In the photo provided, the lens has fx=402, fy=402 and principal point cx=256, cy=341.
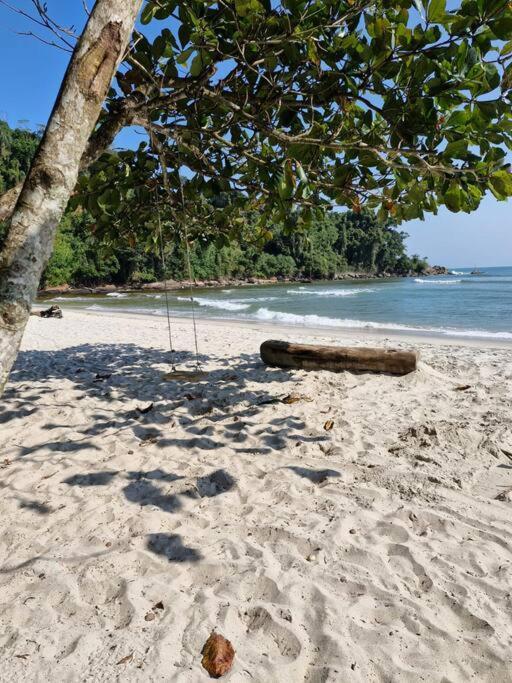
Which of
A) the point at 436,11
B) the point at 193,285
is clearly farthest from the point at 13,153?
the point at 436,11

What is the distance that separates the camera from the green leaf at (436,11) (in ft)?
6.98

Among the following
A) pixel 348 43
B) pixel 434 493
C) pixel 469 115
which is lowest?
pixel 434 493

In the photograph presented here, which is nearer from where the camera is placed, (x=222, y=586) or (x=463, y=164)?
(x=222, y=586)

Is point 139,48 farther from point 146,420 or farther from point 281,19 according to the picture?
point 146,420

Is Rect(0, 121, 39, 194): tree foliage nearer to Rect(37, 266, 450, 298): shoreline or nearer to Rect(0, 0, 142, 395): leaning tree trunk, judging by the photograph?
Rect(37, 266, 450, 298): shoreline

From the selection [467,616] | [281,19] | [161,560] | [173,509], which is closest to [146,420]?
[173,509]

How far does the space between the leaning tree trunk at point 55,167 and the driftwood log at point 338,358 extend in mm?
4546

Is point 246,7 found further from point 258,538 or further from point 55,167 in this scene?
→ point 258,538

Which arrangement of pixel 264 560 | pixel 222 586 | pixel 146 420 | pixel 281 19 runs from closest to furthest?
pixel 222 586, pixel 264 560, pixel 281 19, pixel 146 420

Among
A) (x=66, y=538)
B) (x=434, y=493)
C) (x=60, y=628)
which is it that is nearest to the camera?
(x=60, y=628)

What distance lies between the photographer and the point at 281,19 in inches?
104

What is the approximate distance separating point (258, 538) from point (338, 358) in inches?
148

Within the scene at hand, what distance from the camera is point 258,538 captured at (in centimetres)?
240

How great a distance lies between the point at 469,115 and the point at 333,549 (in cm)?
273
